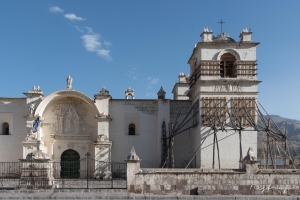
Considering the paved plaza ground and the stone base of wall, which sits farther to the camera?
the stone base of wall

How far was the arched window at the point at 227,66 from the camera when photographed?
79.7 feet

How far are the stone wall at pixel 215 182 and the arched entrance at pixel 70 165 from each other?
10.1 metres

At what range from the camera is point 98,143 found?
24016mm

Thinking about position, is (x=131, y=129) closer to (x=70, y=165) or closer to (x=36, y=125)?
(x=70, y=165)

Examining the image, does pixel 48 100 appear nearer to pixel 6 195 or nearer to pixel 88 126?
pixel 88 126

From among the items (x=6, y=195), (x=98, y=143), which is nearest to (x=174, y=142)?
(x=98, y=143)

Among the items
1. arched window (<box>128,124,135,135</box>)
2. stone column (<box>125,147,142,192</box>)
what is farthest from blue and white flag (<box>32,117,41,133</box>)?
stone column (<box>125,147,142,192</box>)

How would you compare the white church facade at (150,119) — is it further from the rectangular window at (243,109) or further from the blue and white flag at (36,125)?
the blue and white flag at (36,125)

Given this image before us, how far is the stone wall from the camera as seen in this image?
16094 millimetres

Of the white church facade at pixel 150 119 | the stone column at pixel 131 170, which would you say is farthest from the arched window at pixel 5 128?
the stone column at pixel 131 170

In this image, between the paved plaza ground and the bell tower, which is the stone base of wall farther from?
the bell tower

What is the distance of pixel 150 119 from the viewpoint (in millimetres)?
25859

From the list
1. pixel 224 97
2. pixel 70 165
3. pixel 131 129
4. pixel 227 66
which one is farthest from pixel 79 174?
pixel 227 66

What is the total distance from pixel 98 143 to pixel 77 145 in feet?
6.83
